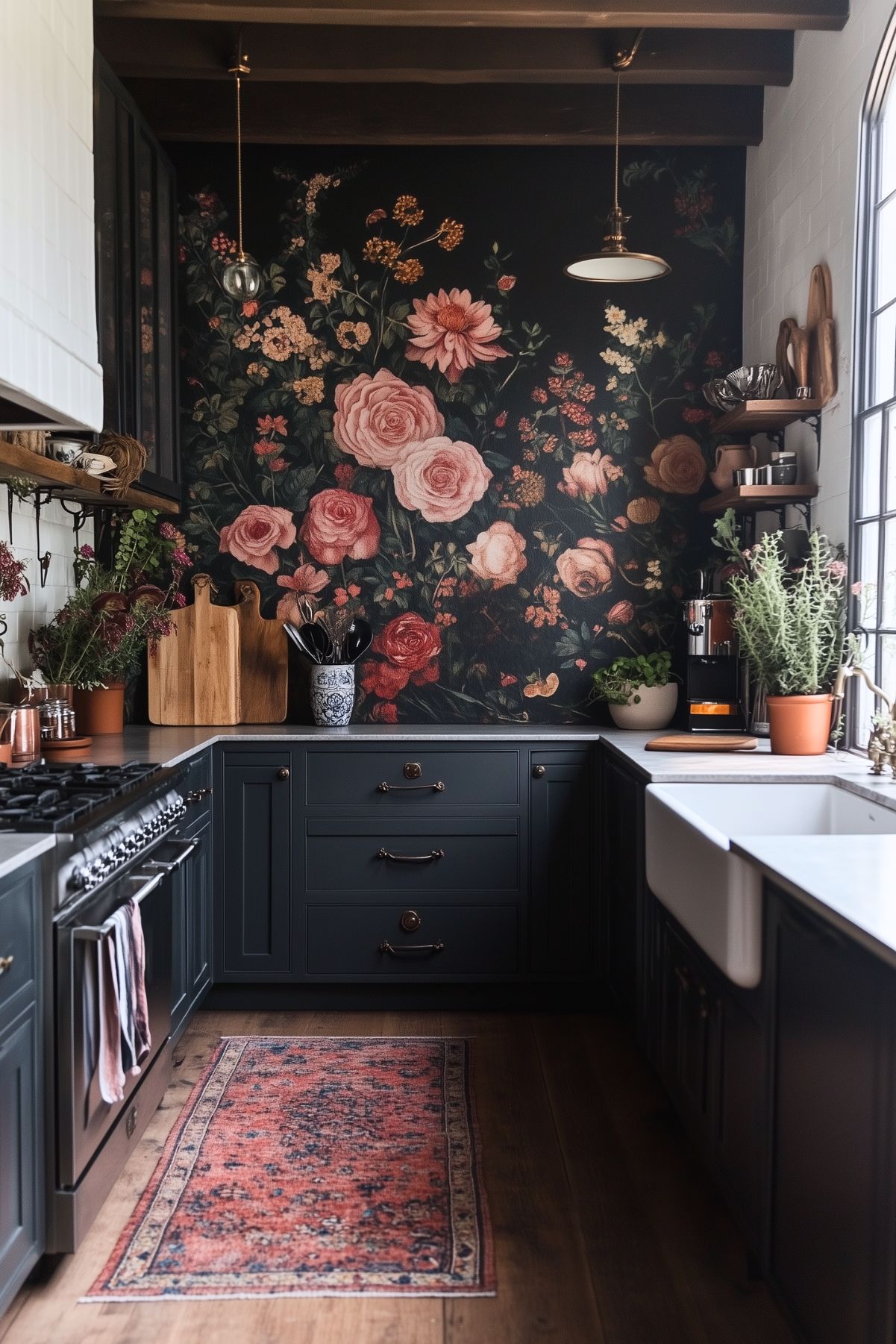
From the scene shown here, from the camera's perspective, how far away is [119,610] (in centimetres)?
345

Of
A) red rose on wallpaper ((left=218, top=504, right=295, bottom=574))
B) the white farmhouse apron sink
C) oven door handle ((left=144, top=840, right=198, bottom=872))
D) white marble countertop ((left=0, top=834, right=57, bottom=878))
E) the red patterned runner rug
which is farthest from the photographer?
red rose on wallpaper ((left=218, top=504, right=295, bottom=574))

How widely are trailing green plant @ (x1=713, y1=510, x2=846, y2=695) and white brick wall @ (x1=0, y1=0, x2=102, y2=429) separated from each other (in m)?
1.82

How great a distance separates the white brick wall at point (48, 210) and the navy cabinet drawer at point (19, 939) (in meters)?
0.89

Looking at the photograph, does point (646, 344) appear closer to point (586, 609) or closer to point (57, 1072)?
point (586, 609)

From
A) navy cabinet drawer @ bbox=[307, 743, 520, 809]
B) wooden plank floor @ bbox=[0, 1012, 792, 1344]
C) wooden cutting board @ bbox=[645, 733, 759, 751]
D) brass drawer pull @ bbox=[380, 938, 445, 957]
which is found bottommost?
wooden plank floor @ bbox=[0, 1012, 792, 1344]

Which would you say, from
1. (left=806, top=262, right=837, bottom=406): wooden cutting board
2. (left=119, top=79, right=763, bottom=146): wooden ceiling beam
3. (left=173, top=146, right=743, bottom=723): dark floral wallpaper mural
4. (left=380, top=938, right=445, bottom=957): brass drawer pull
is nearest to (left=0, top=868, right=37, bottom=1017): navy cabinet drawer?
(left=380, top=938, right=445, bottom=957): brass drawer pull

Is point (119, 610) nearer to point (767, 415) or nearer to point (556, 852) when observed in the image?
point (556, 852)

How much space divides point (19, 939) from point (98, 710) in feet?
5.91

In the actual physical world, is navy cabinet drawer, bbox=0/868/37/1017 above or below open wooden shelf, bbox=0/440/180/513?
below

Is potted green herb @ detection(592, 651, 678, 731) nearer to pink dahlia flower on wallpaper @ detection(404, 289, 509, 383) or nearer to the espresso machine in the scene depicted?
the espresso machine

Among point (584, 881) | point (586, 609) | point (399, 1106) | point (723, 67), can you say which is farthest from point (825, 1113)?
point (723, 67)

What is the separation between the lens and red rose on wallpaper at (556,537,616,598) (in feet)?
13.4

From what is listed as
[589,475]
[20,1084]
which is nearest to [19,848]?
[20,1084]

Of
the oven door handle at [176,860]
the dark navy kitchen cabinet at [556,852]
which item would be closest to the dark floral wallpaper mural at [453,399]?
the dark navy kitchen cabinet at [556,852]
